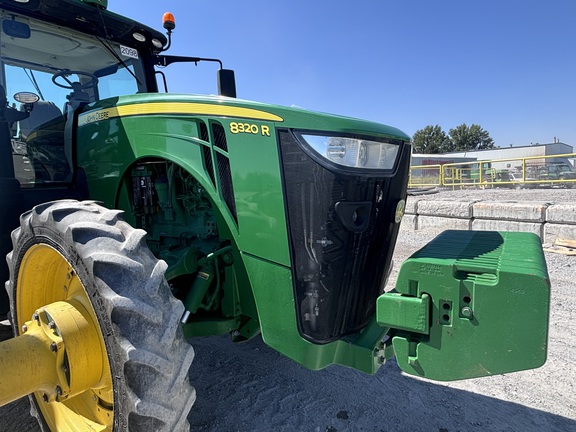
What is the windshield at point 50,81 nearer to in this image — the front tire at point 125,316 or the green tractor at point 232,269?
the green tractor at point 232,269

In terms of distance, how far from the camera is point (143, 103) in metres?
2.34

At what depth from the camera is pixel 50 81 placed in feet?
10.2

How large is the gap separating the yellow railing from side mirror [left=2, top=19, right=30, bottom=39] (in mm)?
14355

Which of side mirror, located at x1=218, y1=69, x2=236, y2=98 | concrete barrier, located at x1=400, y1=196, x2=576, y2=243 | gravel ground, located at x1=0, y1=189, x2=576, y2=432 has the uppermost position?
side mirror, located at x1=218, y1=69, x2=236, y2=98

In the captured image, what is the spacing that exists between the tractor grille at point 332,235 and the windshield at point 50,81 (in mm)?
2023

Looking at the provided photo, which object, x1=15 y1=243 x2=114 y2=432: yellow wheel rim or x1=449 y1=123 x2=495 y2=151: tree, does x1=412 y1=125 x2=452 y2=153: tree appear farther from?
x1=15 y1=243 x2=114 y2=432: yellow wheel rim

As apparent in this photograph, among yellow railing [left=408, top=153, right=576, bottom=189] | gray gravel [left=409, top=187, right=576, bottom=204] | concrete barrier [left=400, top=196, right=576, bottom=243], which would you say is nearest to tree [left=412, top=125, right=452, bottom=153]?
yellow railing [left=408, top=153, right=576, bottom=189]

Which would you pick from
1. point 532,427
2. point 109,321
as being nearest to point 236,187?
point 109,321

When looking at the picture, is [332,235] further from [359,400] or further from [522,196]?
[522,196]

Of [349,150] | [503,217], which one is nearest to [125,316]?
[349,150]

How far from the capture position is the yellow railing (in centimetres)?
1455

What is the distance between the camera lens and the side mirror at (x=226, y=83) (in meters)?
2.89

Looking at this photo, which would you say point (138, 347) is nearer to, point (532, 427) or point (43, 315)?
point (43, 315)

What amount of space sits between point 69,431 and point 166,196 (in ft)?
4.44
